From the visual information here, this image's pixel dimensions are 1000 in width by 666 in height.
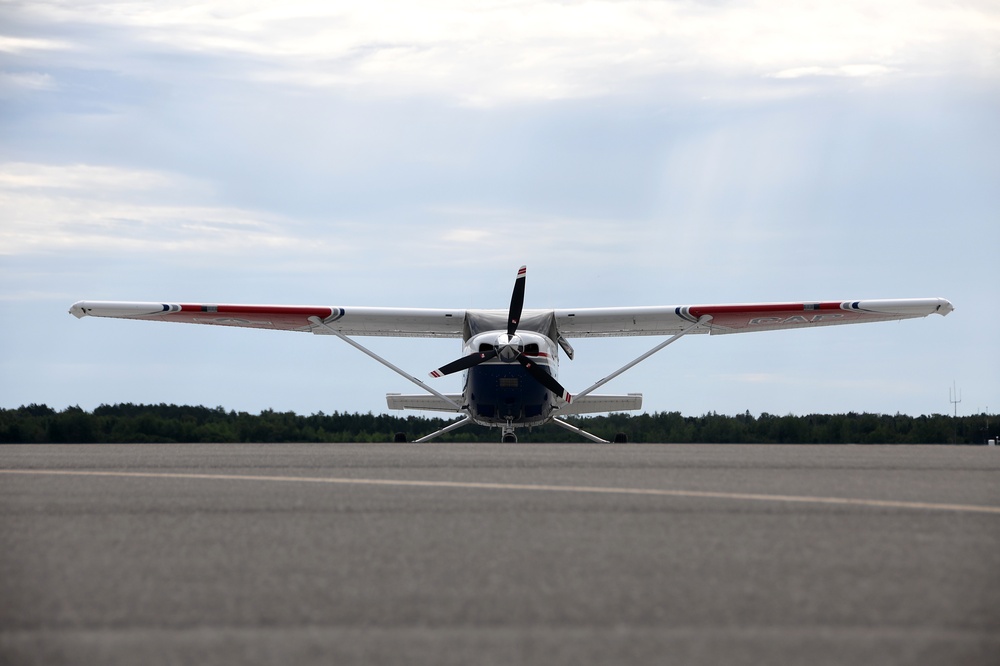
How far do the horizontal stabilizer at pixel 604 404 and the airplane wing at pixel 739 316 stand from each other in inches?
63.8

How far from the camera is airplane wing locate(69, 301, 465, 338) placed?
25.7 meters

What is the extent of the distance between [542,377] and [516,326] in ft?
3.92

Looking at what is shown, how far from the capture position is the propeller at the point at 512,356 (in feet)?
76.8

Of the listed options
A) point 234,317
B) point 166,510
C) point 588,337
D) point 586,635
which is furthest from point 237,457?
point 588,337

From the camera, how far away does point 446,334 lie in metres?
28.4

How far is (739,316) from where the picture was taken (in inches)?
1049

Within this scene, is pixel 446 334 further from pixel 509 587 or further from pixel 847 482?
pixel 509 587

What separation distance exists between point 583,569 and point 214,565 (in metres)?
1.57

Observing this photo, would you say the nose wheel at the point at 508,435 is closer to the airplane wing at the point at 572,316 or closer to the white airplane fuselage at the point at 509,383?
the white airplane fuselage at the point at 509,383

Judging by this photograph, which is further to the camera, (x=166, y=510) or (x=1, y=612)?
(x=166, y=510)

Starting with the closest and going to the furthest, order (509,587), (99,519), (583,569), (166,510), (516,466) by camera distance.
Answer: (509,587) → (583,569) → (99,519) → (166,510) → (516,466)

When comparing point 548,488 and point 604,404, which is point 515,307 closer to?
point 604,404

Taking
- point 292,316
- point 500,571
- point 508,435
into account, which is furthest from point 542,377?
point 500,571

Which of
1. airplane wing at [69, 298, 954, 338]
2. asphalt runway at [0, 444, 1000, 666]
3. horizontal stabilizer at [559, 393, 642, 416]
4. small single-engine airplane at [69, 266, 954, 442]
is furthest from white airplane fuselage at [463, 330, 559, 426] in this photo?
asphalt runway at [0, 444, 1000, 666]
